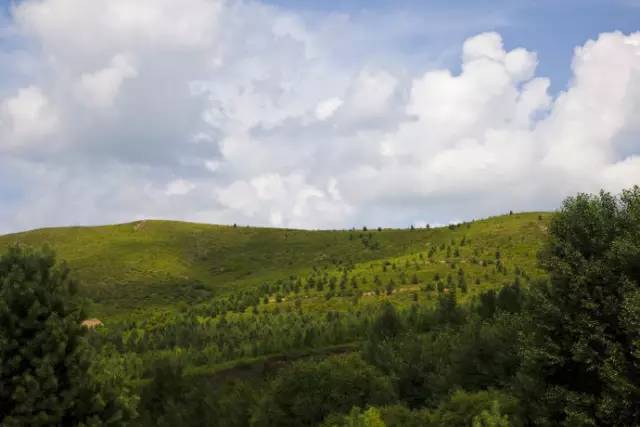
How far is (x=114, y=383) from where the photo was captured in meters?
44.1

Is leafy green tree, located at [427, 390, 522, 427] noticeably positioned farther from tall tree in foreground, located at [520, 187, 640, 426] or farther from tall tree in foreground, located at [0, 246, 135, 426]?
tall tree in foreground, located at [0, 246, 135, 426]

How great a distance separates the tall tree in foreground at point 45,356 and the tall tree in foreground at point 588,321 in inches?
1024

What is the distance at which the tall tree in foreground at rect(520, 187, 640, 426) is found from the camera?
3919 centimetres

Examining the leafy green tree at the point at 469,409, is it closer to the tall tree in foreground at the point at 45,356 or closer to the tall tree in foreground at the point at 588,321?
the tall tree in foreground at the point at 588,321

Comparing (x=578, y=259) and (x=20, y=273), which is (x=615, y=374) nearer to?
(x=578, y=259)

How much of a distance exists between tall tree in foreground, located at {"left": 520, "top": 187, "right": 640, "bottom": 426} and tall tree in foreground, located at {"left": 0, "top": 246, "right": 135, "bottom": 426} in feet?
85.3

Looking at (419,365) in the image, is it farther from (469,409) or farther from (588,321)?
(588,321)

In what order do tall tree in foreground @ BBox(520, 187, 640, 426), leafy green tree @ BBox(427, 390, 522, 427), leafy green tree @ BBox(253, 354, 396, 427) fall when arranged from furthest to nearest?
leafy green tree @ BBox(253, 354, 396, 427)
leafy green tree @ BBox(427, 390, 522, 427)
tall tree in foreground @ BBox(520, 187, 640, 426)

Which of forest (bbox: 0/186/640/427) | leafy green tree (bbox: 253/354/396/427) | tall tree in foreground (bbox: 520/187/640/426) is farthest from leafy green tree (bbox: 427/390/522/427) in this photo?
leafy green tree (bbox: 253/354/396/427)

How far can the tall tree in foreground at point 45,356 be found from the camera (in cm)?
3969

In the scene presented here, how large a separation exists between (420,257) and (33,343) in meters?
162

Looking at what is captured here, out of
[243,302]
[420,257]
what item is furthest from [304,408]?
[420,257]

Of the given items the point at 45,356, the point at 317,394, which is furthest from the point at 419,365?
the point at 45,356

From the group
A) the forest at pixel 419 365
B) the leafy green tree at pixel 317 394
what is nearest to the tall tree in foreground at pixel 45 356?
the forest at pixel 419 365
